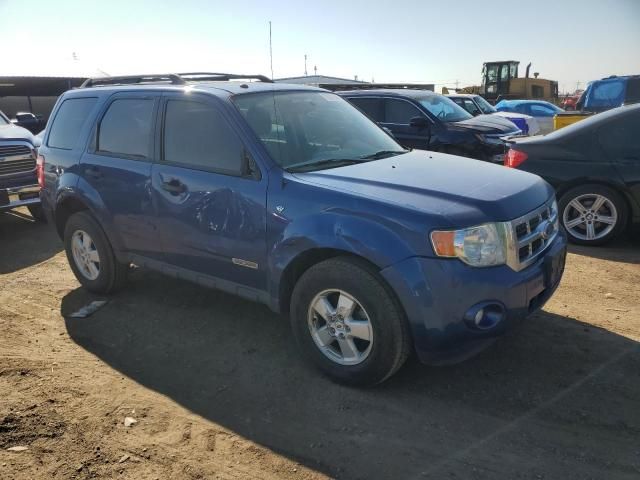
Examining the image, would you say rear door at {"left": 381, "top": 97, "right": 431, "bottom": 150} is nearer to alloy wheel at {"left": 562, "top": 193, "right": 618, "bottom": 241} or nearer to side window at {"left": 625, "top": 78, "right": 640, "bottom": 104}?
alloy wheel at {"left": 562, "top": 193, "right": 618, "bottom": 241}

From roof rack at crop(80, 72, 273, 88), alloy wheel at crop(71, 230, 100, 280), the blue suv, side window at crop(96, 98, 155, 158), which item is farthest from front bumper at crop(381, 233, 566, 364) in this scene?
alloy wheel at crop(71, 230, 100, 280)

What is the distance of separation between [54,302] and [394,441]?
144 inches

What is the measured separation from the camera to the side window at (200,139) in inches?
144

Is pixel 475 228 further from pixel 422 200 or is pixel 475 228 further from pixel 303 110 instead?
pixel 303 110

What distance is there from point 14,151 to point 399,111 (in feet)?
20.6

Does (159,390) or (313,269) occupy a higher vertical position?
(313,269)

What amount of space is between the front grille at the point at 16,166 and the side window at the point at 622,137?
25.5 ft

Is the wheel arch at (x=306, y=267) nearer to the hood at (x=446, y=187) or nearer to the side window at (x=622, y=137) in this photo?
the hood at (x=446, y=187)

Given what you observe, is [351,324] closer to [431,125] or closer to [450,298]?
[450,298]

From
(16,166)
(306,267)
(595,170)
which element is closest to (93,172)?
(306,267)

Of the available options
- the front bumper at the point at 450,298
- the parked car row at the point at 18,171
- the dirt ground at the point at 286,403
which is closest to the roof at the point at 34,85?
the parked car row at the point at 18,171

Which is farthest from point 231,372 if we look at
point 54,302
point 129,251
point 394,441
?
point 54,302

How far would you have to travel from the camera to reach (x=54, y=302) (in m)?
4.98

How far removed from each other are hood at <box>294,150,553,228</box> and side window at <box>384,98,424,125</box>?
572cm
